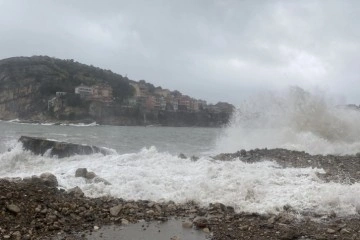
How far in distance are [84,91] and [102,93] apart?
233 inches

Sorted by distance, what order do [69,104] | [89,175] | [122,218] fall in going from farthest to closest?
[69,104] → [89,175] → [122,218]

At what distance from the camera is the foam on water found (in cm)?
967

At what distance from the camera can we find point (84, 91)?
107 m

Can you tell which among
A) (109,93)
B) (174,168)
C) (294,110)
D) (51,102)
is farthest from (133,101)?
(174,168)

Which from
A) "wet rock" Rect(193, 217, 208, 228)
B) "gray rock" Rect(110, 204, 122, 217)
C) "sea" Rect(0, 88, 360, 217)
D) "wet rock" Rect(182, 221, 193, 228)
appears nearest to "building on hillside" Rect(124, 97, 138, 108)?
"sea" Rect(0, 88, 360, 217)

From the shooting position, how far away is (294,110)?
85.7ft

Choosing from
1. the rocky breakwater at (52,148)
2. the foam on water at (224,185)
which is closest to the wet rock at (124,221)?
the foam on water at (224,185)

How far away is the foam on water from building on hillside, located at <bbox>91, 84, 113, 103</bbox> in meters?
87.3

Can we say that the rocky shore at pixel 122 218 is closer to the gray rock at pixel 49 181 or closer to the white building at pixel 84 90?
the gray rock at pixel 49 181

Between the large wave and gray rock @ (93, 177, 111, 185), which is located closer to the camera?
gray rock @ (93, 177, 111, 185)

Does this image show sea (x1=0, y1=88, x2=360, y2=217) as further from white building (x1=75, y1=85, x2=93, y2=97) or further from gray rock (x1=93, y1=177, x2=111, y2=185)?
white building (x1=75, y1=85, x2=93, y2=97)

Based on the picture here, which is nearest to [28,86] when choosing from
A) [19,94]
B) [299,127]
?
[19,94]

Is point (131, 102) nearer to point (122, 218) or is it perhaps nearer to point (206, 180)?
point (206, 180)

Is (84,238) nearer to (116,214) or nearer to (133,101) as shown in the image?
(116,214)
